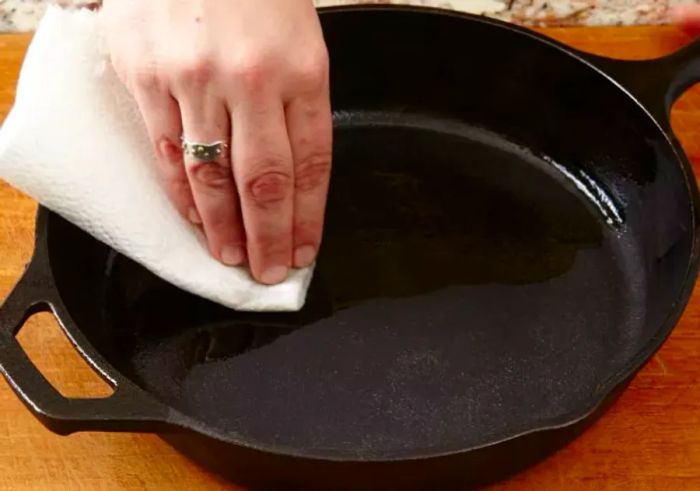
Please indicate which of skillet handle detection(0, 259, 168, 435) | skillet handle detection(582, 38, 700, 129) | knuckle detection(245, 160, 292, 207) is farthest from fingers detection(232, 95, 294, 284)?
skillet handle detection(582, 38, 700, 129)

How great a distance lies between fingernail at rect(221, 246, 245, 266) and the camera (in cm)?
75

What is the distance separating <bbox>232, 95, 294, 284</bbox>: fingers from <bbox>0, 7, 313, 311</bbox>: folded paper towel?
47mm

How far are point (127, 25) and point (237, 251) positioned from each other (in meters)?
0.20

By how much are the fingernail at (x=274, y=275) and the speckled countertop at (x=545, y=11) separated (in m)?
0.40

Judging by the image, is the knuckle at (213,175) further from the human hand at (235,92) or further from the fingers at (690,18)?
the fingers at (690,18)

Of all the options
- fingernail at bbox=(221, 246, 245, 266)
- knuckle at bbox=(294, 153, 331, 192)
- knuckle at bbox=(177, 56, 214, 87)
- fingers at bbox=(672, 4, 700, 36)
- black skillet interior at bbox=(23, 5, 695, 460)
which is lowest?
black skillet interior at bbox=(23, 5, 695, 460)

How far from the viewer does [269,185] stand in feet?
2.15

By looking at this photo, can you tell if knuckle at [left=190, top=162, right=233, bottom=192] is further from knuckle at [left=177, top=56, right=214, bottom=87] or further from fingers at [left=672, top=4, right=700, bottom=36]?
fingers at [left=672, top=4, right=700, bottom=36]

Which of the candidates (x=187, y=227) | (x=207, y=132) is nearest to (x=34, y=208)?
(x=187, y=227)

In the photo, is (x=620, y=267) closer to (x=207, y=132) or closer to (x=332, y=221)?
(x=332, y=221)

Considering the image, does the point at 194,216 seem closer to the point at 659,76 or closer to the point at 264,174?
the point at 264,174

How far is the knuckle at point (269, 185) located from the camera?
645 mm

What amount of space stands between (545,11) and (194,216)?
51 cm

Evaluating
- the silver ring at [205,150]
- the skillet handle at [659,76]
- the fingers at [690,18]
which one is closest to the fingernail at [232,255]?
the silver ring at [205,150]
